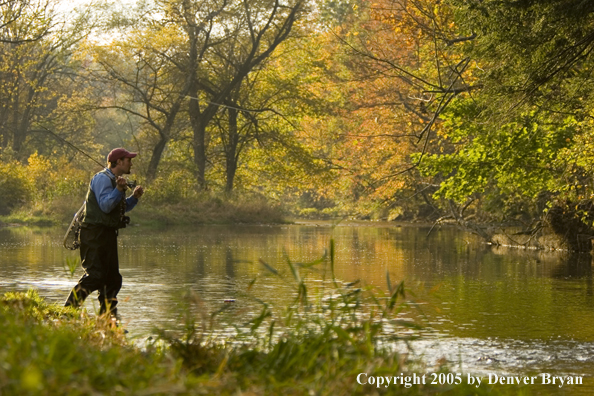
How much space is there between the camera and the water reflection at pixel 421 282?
370 inches

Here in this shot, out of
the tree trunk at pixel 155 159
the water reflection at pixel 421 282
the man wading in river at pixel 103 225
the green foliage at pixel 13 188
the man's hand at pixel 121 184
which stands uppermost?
the tree trunk at pixel 155 159

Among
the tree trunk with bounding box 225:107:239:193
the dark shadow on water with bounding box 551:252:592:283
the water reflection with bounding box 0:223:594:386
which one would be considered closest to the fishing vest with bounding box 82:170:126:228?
the water reflection with bounding box 0:223:594:386

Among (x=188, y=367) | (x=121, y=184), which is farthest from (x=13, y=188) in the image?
(x=188, y=367)

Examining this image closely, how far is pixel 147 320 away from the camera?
10586 mm

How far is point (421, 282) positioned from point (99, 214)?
175 inches

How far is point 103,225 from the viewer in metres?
9.73

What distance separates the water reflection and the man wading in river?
69cm

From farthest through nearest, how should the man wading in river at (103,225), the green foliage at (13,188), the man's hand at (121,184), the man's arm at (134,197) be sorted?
the green foliage at (13,188)
the man's arm at (134,197)
the man wading in river at (103,225)
the man's hand at (121,184)

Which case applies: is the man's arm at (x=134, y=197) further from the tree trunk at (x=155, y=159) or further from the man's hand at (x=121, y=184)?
the tree trunk at (x=155, y=159)

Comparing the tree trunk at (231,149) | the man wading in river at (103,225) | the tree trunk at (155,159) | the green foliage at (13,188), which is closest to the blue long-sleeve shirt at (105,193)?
the man wading in river at (103,225)

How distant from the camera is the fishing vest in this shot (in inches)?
382

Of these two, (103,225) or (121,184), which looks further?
(103,225)

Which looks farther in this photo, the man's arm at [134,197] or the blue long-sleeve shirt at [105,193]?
the man's arm at [134,197]

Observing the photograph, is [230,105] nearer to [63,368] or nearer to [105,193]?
[105,193]
